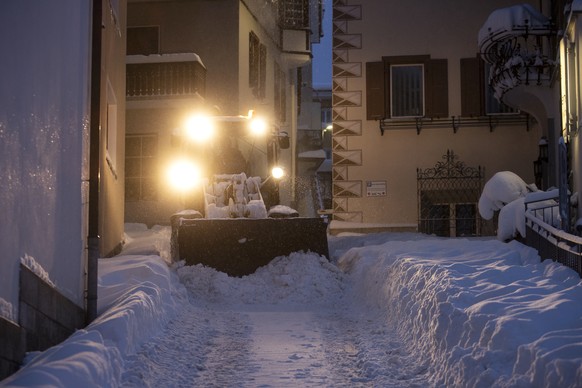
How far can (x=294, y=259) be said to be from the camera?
12508 mm

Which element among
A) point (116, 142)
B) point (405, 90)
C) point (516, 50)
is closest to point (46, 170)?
point (116, 142)

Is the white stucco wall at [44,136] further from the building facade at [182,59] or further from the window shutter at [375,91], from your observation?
the window shutter at [375,91]

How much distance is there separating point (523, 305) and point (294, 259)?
21.5 feet

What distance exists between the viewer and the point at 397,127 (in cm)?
2183

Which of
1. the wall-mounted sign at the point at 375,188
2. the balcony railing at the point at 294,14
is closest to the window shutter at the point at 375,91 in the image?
the wall-mounted sign at the point at 375,188

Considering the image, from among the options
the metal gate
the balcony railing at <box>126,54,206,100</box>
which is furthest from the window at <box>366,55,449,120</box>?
the balcony railing at <box>126,54,206,100</box>

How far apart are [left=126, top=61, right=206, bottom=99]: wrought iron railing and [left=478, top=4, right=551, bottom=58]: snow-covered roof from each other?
839 cm

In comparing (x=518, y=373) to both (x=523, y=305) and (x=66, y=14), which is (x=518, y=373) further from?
(x=66, y=14)

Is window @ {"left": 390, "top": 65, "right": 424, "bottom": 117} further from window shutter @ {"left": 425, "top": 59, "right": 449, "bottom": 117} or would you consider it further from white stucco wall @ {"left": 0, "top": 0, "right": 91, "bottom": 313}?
white stucco wall @ {"left": 0, "top": 0, "right": 91, "bottom": 313}

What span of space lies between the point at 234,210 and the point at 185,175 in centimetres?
175

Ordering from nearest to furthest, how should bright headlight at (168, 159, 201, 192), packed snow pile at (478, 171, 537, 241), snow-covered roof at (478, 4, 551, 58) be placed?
1. packed snow pile at (478, 171, 537, 241)
2. bright headlight at (168, 159, 201, 192)
3. snow-covered roof at (478, 4, 551, 58)

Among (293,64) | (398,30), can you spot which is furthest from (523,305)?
(293,64)

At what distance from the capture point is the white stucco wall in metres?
5.25

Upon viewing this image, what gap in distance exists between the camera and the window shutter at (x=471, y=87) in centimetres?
2148
